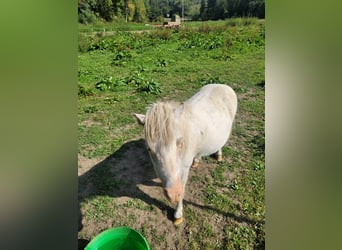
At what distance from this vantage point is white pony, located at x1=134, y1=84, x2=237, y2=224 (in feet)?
5.61

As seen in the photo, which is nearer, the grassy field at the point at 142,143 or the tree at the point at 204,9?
the tree at the point at 204,9

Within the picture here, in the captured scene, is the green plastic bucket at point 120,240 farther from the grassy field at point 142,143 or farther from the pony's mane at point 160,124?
the pony's mane at point 160,124

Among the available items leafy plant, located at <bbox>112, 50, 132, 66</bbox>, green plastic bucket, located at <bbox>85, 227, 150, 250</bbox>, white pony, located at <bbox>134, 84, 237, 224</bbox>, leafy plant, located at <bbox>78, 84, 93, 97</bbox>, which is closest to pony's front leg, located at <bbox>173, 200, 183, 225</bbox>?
white pony, located at <bbox>134, 84, 237, 224</bbox>

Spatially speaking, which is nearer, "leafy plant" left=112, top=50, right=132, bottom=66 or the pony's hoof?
the pony's hoof

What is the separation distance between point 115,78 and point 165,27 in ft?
2.81

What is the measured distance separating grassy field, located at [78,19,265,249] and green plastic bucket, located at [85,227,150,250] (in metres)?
0.27

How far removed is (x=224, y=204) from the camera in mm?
2434

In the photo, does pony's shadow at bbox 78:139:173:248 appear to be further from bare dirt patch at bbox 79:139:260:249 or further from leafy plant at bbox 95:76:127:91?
leafy plant at bbox 95:76:127:91

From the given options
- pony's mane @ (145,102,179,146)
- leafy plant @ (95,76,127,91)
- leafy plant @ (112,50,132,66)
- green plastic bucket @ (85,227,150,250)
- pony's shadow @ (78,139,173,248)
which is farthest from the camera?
leafy plant @ (95,76,127,91)

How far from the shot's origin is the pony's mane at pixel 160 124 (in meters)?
1.70

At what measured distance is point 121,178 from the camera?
2.71 meters

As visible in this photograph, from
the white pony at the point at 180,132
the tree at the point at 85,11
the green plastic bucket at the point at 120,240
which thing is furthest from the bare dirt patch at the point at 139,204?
the tree at the point at 85,11
